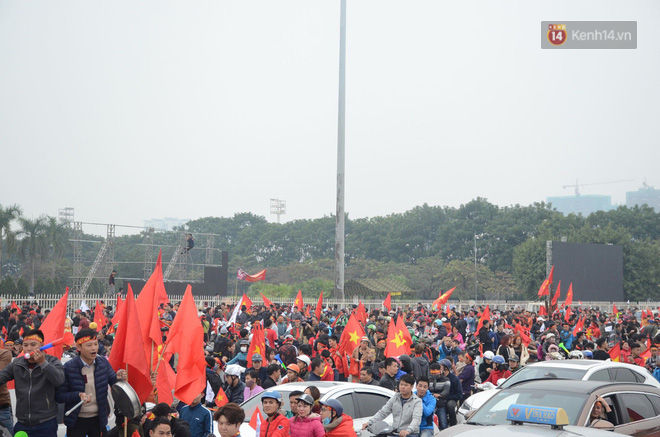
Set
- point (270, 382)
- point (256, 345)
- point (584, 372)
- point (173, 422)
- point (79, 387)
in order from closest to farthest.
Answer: point (173, 422) → point (79, 387) → point (584, 372) → point (270, 382) → point (256, 345)

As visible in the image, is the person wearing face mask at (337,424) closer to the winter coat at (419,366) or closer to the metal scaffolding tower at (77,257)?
the winter coat at (419,366)

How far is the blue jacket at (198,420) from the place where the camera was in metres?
7.95

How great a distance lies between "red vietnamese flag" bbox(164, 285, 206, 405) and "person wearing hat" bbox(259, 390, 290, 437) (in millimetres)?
1110

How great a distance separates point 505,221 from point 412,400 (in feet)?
261

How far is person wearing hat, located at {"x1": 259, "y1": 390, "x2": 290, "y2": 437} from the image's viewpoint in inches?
284

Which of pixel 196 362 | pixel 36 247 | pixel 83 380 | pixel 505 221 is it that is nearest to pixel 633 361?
pixel 196 362

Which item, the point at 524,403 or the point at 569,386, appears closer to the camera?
the point at 524,403

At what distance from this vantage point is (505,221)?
86062mm

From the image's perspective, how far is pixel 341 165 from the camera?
37125 millimetres

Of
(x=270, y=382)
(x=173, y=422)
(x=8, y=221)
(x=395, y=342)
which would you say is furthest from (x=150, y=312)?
(x=8, y=221)

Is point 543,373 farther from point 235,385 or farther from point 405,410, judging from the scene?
point 235,385

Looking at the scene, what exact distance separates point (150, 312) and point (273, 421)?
7.55ft

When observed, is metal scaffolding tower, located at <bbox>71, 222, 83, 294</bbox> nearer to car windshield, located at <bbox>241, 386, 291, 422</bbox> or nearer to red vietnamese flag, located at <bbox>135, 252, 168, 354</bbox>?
car windshield, located at <bbox>241, 386, 291, 422</bbox>

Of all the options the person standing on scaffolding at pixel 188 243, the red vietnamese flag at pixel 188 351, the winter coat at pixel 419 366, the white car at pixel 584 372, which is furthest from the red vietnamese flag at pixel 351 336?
the person standing on scaffolding at pixel 188 243
